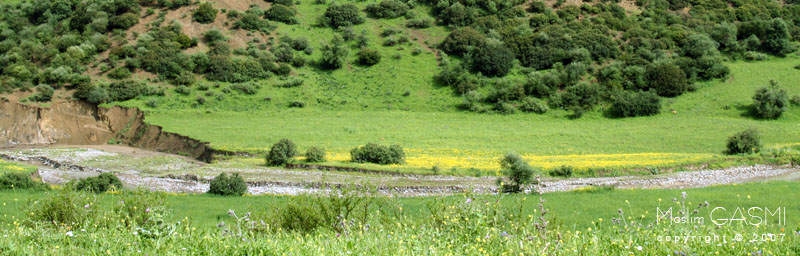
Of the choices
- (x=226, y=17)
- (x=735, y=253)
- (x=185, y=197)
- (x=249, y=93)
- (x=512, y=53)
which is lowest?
(x=185, y=197)

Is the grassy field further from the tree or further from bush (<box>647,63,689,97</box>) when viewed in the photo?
the tree

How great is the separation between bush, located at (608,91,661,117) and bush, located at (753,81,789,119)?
30.7 ft

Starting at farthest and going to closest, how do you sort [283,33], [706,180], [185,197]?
[283,33], [706,180], [185,197]

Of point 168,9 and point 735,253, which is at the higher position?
point 168,9

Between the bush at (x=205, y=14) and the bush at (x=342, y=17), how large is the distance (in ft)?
55.4

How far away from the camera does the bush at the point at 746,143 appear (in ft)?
137

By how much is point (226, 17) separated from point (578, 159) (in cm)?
6508

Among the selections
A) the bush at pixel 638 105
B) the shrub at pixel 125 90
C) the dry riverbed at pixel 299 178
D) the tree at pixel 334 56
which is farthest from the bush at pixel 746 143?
the shrub at pixel 125 90

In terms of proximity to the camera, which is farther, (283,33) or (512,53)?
(283,33)

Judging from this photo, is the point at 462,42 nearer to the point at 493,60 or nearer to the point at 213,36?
the point at 493,60

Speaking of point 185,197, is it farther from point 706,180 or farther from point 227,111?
point 227,111

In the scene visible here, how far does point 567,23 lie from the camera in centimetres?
8800

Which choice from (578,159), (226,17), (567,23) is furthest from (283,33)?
(578,159)

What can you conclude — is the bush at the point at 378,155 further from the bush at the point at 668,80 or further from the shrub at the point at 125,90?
the bush at the point at 668,80
